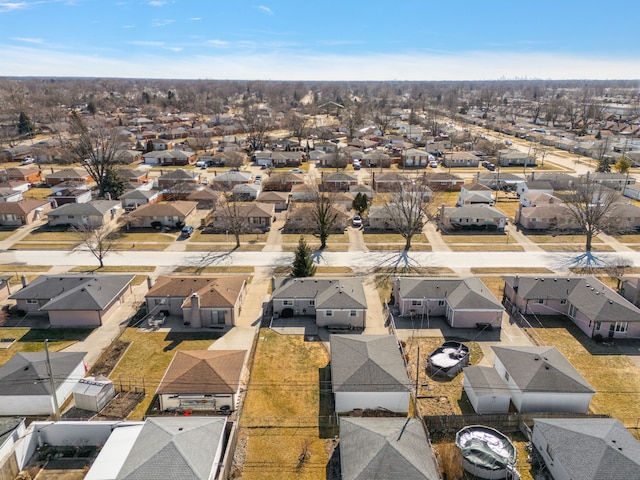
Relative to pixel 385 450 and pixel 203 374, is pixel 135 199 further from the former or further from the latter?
pixel 385 450

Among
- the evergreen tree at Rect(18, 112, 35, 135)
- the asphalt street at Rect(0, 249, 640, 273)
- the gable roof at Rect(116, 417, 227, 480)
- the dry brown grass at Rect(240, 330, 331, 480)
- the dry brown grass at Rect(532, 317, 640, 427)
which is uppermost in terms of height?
the evergreen tree at Rect(18, 112, 35, 135)

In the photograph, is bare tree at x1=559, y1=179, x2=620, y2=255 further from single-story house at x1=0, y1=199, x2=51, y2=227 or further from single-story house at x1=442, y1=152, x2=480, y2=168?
single-story house at x1=0, y1=199, x2=51, y2=227

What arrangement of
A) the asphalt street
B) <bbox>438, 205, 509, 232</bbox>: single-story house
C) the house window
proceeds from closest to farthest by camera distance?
the house window
the asphalt street
<bbox>438, 205, 509, 232</bbox>: single-story house

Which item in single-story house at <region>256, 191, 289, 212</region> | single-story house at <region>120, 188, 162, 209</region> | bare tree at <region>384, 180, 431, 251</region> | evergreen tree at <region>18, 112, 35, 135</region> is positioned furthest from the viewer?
evergreen tree at <region>18, 112, 35, 135</region>

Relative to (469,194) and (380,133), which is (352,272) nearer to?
(469,194)

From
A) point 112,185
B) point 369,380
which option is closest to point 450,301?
point 369,380

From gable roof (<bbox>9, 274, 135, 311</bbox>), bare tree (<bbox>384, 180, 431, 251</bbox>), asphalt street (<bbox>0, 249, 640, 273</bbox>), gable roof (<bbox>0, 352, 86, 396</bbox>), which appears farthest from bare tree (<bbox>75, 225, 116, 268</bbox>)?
bare tree (<bbox>384, 180, 431, 251</bbox>)
